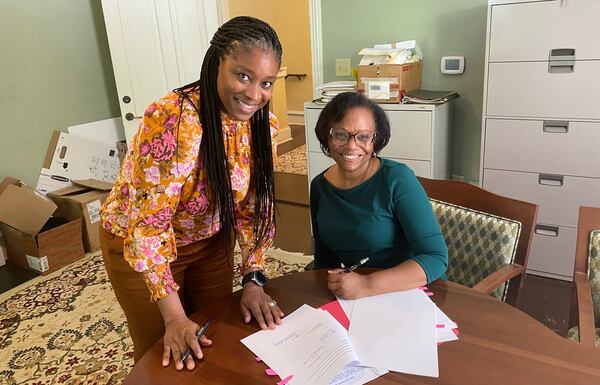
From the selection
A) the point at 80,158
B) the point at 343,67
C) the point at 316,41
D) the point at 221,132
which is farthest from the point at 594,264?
the point at 80,158

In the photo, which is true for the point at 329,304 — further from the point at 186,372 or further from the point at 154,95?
the point at 154,95

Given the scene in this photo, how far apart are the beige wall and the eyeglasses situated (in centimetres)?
539

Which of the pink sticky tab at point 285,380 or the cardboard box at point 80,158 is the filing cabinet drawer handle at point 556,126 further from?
the cardboard box at point 80,158

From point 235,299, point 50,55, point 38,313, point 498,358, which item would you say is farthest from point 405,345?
point 50,55

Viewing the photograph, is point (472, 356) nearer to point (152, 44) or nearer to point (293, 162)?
point (152, 44)

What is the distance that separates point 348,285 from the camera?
47.6 inches

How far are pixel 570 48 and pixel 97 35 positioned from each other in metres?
3.26

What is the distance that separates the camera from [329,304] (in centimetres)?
120

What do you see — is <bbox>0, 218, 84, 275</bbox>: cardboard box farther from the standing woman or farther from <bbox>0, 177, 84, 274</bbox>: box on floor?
the standing woman

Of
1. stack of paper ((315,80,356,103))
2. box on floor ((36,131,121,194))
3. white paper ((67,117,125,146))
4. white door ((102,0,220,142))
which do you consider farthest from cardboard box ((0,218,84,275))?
stack of paper ((315,80,356,103))

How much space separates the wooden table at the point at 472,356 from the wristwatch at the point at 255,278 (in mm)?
109

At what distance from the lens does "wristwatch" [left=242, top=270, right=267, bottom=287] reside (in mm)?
1281

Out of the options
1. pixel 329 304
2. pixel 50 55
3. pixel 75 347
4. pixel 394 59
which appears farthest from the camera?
pixel 50 55

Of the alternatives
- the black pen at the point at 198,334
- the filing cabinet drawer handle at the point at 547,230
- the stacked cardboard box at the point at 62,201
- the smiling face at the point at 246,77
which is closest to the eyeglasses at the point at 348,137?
the smiling face at the point at 246,77
